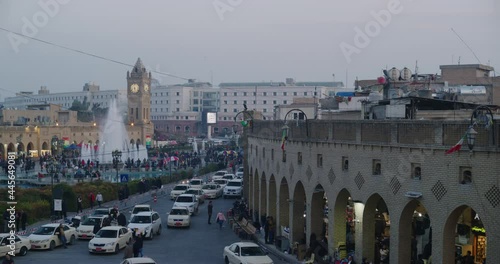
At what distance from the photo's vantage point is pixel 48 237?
79.5 ft

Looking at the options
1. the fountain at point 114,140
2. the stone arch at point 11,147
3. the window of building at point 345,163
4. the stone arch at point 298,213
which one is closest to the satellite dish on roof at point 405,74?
the stone arch at point 298,213

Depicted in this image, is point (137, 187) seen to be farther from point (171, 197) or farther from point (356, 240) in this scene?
point (356, 240)

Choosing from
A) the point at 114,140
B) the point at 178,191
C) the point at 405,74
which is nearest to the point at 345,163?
the point at 405,74

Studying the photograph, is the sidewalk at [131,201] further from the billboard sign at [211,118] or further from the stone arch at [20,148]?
the billboard sign at [211,118]

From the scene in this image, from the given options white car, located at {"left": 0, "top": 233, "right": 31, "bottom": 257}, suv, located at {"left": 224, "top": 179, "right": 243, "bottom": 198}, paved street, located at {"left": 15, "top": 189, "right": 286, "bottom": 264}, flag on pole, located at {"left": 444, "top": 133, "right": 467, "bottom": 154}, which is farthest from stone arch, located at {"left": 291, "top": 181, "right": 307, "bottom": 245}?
suv, located at {"left": 224, "top": 179, "right": 243, "bottom": 198}

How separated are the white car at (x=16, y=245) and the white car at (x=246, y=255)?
686 centimetres

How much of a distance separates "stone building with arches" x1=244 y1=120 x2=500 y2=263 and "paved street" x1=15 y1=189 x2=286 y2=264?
2.75 metres

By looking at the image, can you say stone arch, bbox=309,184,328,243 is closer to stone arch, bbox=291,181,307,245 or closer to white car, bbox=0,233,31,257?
stone arch, bbox=291,181,307,245

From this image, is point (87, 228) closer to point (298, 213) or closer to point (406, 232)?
point (298, 213)

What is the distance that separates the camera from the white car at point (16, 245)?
21781mm

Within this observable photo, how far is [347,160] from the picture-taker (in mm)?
22094

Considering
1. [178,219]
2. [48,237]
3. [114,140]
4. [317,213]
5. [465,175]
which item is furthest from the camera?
[114,140]

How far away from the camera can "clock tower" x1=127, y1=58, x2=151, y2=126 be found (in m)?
114

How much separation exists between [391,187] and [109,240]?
10.2 meters
